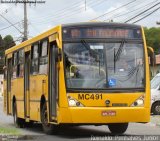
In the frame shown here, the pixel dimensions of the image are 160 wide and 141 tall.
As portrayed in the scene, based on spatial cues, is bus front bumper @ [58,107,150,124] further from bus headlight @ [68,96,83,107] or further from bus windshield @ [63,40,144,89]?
bus windshield @ [63,40,144,89]

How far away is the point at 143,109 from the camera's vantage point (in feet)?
52.6

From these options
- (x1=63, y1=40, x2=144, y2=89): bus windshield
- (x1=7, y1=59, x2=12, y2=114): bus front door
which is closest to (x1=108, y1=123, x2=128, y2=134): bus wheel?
(x1=63, y1=40, x2=144, y2=89): bus windshield

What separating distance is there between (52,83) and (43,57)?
51.1 inches

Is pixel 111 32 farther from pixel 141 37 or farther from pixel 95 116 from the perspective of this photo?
pixel 95 116

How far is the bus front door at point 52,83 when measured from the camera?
54.7ft

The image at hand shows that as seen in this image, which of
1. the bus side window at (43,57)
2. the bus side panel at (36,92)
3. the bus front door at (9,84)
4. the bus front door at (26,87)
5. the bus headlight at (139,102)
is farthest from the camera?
the bus front door at (9,84)

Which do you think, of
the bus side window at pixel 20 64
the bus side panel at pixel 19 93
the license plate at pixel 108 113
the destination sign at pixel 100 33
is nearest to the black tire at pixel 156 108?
the bus side panel at pixel 19 93

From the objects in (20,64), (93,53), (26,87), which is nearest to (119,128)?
(93,53)

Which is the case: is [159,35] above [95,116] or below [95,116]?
above

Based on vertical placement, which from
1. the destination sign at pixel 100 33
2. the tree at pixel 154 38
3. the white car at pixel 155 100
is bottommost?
the white car at pixel 155 100

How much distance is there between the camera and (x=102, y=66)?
1605 centimetres

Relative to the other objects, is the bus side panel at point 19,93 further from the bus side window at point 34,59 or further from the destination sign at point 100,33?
the destination sign at point 100,33

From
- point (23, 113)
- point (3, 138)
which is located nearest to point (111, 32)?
point (3, 138)

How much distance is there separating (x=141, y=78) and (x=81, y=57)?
1784 mm
